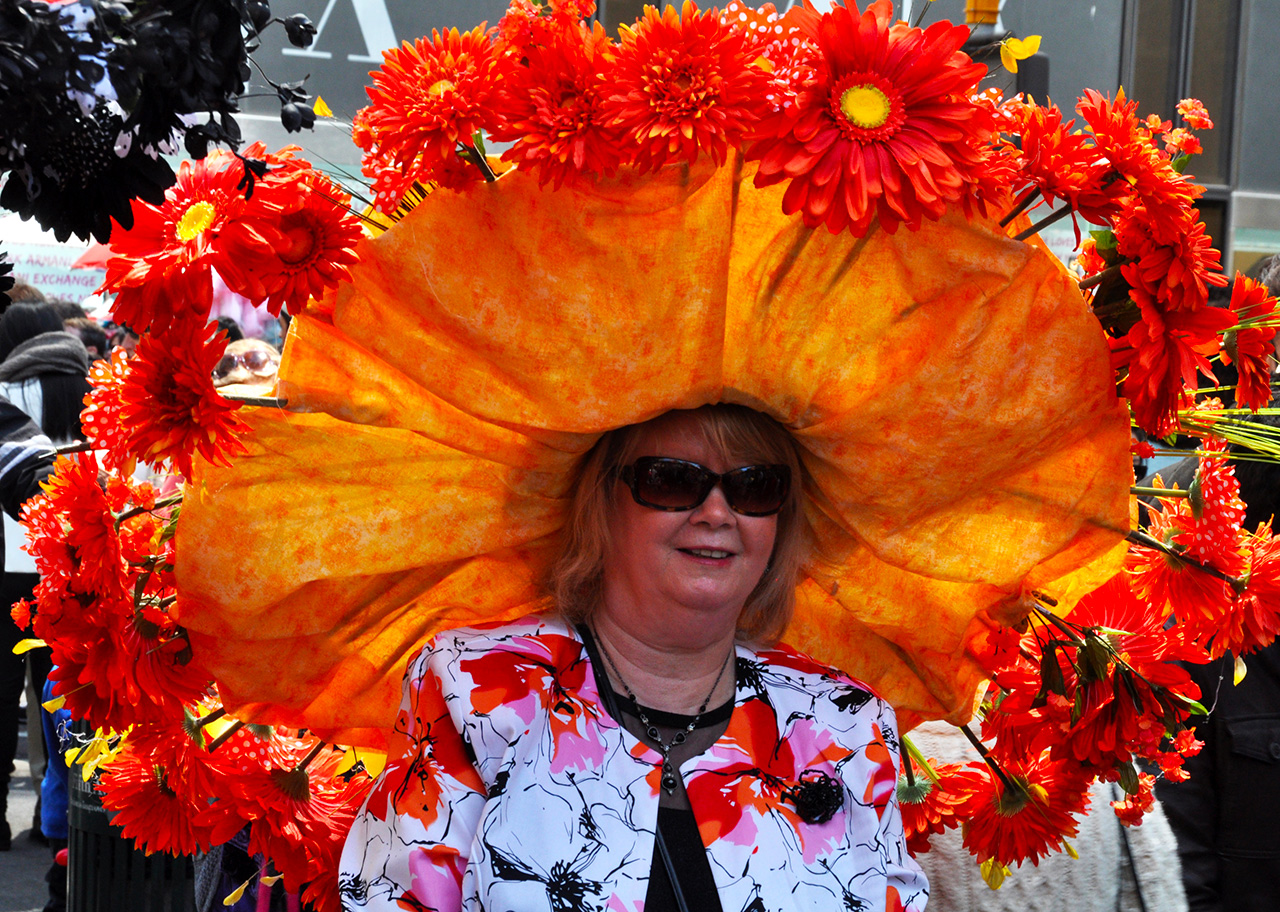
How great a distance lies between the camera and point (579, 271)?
194cm

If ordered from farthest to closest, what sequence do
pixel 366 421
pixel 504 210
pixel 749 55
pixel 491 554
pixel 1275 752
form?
pixel 1275 752 → pixel 491 554 → pixel 366 421 → pixel 504 210 → pixel 749 55

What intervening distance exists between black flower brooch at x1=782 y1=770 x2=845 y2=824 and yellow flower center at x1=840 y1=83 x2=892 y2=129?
3.40 ft

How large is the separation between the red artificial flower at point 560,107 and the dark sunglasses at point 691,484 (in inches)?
21.7

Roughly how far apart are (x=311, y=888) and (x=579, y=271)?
1.15 m

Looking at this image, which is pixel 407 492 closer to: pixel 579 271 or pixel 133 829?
pixel 579 271

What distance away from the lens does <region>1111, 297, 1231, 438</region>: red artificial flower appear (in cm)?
187

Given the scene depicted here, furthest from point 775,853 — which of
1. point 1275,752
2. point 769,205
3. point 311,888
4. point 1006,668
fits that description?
point 1275,752

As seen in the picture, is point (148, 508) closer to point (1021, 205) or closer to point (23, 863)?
point (1021, 205)

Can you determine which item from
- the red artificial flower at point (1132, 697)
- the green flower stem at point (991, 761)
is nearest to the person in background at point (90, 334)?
→ the green flower stem at point (991, 761)

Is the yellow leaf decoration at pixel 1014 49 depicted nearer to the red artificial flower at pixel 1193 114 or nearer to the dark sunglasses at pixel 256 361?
the red artificial flower at pixel 1193 114

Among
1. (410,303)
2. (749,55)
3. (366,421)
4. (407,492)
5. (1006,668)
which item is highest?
(749,55)

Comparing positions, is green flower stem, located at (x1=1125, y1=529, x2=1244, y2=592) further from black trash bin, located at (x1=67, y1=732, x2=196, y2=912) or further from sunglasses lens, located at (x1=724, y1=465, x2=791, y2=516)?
black trash bin, located at (x1=67, y1=732, x2=196, y2=912)

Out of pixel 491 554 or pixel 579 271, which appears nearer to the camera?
pixel 579 271

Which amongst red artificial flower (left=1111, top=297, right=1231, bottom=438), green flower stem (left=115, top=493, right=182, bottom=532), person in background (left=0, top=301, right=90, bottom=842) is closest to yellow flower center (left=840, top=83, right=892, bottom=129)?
red artificial flower (left=1111, top=297, right=1231, bottom=438)
